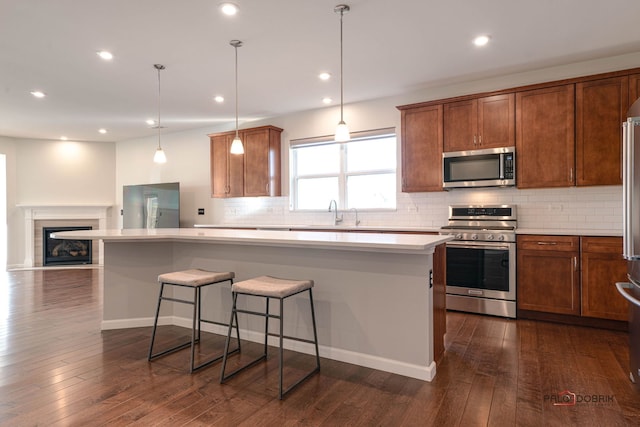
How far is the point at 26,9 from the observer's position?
9.00ft

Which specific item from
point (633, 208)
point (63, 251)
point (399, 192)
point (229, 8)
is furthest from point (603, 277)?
point (63, 251)

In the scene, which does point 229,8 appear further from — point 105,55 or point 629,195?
point 629,195

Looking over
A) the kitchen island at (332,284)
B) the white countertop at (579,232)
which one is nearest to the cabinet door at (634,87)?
the white countertop at (579,232)

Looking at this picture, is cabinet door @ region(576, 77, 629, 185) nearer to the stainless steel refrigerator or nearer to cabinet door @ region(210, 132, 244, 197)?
the stainless steel refrigerator

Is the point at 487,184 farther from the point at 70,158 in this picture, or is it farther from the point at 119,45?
the point at 70,158

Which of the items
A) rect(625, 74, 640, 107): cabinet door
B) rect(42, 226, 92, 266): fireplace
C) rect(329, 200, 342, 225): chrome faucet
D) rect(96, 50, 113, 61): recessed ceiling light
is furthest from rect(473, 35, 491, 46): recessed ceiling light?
rect(42, 226, 92, 266): fireplace

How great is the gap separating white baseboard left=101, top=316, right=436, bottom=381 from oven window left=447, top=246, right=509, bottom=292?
69.6 inches

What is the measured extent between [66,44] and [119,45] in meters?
0.46

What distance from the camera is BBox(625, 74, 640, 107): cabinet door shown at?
3426 mm

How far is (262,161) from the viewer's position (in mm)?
5641

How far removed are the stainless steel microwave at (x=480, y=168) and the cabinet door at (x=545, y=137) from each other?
103 millimetres

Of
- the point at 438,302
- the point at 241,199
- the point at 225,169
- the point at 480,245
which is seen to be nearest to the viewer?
the point at 438,302

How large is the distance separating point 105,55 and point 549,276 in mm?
4799

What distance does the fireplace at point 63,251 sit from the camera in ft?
24.4
